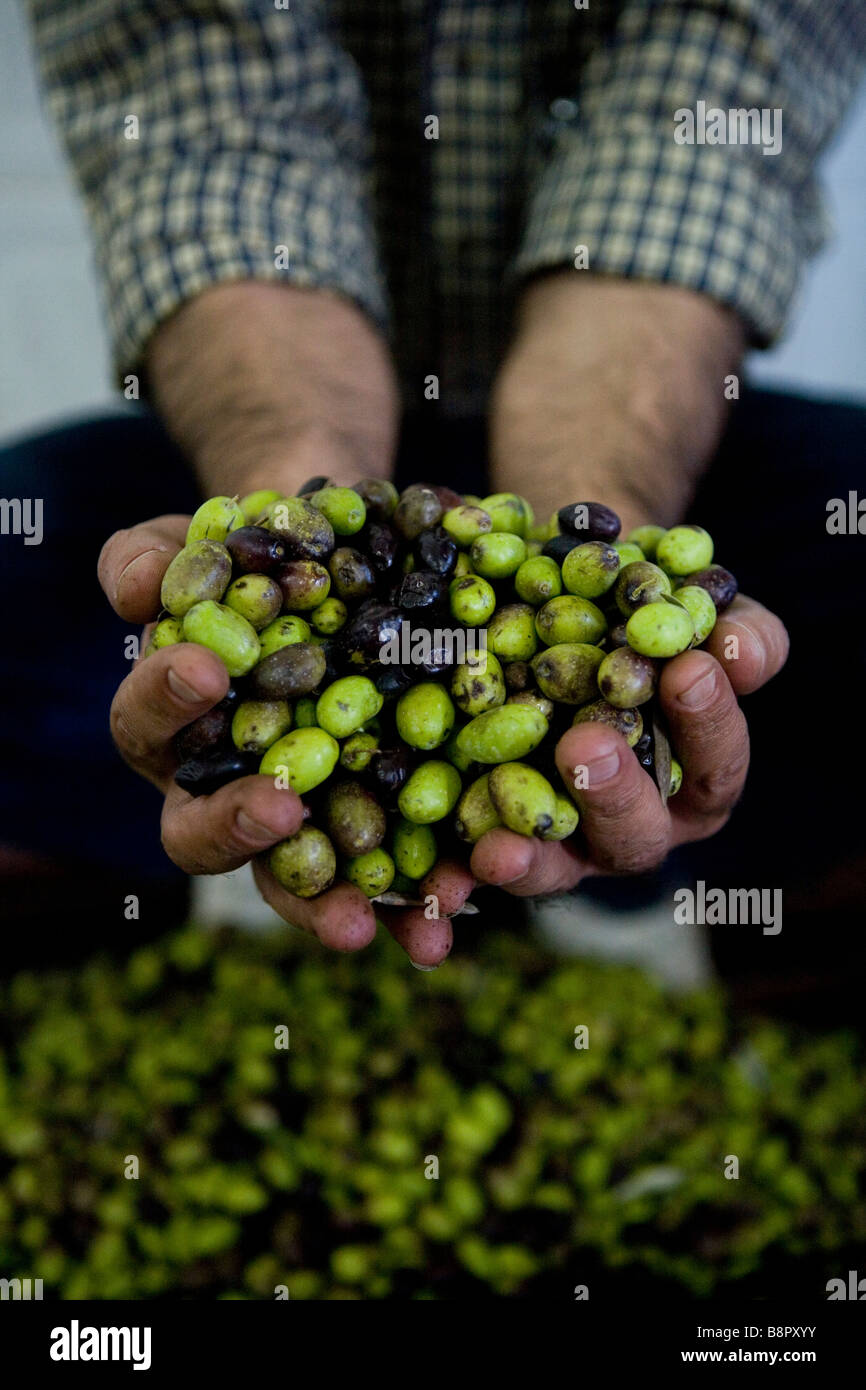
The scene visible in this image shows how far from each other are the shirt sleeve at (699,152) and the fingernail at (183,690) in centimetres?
136

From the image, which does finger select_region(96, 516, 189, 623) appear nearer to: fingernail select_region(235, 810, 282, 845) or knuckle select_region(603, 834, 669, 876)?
fingernail select_region(235, 810, 282, 845)

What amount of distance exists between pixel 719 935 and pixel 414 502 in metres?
1.38

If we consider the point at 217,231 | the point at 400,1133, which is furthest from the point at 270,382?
the point at 400,1133

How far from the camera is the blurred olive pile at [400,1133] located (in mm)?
1507

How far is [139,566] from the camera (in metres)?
1.01

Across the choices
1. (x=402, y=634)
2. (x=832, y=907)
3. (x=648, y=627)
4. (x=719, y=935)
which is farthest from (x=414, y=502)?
(x=719, y=935)

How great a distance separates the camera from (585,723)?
93 cm

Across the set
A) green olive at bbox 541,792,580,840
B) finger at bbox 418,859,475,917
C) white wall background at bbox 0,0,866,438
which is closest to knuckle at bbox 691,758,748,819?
green olive at bbox 541,792,580,840

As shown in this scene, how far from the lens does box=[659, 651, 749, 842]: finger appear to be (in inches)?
36.8

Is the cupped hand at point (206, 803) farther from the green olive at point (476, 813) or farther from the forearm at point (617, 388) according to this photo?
the forearm at point (617, 388)

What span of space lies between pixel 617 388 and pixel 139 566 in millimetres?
1074

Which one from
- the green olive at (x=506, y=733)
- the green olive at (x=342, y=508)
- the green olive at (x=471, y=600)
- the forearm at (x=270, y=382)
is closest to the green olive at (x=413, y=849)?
the green olive at (x=506, y=733)

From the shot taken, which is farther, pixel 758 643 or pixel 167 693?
pixel 758 643

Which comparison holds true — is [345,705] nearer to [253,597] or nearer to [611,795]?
[253,597]
